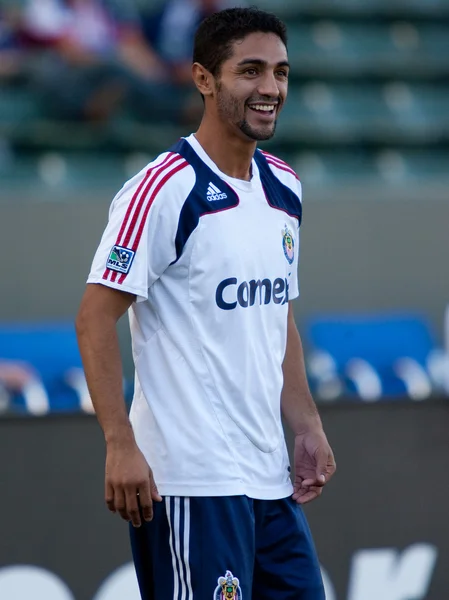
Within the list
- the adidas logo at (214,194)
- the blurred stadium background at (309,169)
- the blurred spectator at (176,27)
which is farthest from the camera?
the blurred spectator at (176,27)

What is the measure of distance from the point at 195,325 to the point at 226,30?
27.6 inches

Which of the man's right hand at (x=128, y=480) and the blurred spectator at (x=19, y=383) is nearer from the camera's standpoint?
the man's right hand at (x=128, y=480)

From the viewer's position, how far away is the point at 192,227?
2426 mm

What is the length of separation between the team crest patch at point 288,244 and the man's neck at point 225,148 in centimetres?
19

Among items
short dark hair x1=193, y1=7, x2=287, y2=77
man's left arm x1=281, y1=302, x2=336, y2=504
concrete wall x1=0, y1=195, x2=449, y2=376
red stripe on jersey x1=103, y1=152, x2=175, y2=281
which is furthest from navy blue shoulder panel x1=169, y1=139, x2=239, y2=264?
concrete wall x1=0, y1=195, x2=449, y2=376

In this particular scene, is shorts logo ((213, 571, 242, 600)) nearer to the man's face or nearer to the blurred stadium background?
the man's face

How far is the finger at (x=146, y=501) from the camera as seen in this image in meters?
2.28

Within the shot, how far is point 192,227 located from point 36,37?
602 cm

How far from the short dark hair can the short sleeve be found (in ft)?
1.04

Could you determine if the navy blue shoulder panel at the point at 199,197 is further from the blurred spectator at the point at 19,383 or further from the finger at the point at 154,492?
the blurred spectator at the point at 19,383

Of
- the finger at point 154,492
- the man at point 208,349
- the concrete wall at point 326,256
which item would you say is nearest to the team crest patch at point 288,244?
the man at point 208,349

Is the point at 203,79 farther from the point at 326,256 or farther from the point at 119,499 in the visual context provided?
the point at 326,256

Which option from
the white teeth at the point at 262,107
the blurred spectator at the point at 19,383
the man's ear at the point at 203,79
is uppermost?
the man's ear at the point at 203,79

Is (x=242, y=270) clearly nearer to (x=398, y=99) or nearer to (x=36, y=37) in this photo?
(x=36, y=37)
